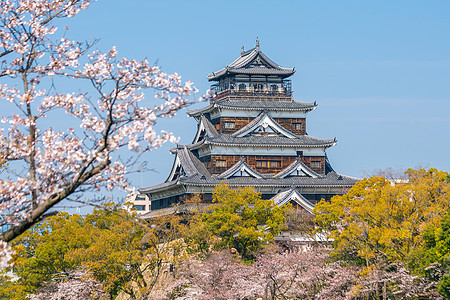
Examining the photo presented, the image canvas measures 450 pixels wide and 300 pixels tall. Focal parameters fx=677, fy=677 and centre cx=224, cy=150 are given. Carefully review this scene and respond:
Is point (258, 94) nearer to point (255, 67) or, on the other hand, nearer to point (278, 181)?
point (255, 67)

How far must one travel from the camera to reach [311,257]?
30531 millimetres

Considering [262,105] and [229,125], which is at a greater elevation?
[262,105]

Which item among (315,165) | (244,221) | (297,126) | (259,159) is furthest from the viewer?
(297,126)

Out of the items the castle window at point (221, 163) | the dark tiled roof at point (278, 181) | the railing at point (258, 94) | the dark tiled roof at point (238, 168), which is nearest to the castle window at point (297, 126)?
the railing at point (258, 94)

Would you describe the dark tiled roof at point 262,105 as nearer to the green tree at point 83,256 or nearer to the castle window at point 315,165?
the castle window at point 315,165

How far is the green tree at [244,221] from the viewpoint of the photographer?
35.6m

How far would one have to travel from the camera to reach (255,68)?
5231 cm

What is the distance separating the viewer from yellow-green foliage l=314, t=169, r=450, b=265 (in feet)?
82.4

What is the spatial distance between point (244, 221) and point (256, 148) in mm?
13133

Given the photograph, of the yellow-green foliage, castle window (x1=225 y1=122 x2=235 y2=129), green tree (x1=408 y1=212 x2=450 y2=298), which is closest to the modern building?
castle window (x1=225 y1=122 x2=235 y2=129)

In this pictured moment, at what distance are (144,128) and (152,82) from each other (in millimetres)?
1069

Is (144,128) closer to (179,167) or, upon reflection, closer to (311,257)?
(311,257)

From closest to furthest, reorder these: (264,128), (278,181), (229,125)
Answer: (278,181), (264,128), (229,125)

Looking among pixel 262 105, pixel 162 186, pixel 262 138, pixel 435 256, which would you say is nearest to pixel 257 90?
pixel 262 105
